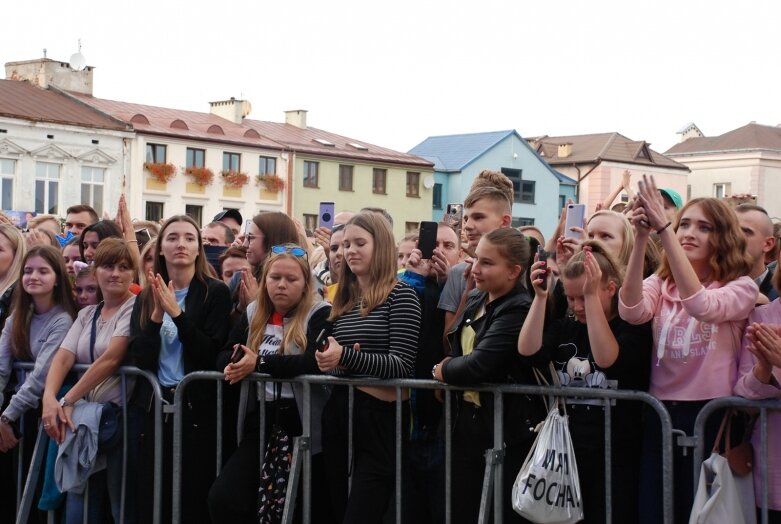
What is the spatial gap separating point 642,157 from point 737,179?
7.95 metres

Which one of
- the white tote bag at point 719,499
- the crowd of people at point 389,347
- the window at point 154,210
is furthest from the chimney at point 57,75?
the white tote bag at point 719,499

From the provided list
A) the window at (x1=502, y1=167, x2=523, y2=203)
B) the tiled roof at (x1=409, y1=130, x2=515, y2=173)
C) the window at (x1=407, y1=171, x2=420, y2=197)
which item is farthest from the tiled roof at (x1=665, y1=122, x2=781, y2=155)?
the window at (x1=407, y1=171, x2=420, y2=197)

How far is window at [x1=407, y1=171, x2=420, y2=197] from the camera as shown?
5525cm

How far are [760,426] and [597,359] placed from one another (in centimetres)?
75

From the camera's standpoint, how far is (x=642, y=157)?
67000 mm

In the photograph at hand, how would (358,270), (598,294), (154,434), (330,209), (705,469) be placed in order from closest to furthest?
(705,469), (598,294), (358,270), (154,434), (330,209)

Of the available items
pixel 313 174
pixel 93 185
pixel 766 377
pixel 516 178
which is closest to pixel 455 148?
pixel 516 178

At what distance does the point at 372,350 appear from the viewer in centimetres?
523

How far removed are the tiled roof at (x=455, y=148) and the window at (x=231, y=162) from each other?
1341cm

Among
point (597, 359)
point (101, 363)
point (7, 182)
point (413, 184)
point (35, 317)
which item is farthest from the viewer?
point (413, 184)

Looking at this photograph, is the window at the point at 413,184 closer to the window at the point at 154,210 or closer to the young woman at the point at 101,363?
the window at the point at 154,210

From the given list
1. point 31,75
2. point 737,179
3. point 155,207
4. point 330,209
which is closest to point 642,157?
point 737,179

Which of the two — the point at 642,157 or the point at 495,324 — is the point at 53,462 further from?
the point at 642,157

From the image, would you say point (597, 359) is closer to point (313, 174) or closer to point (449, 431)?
point (449, 431)
